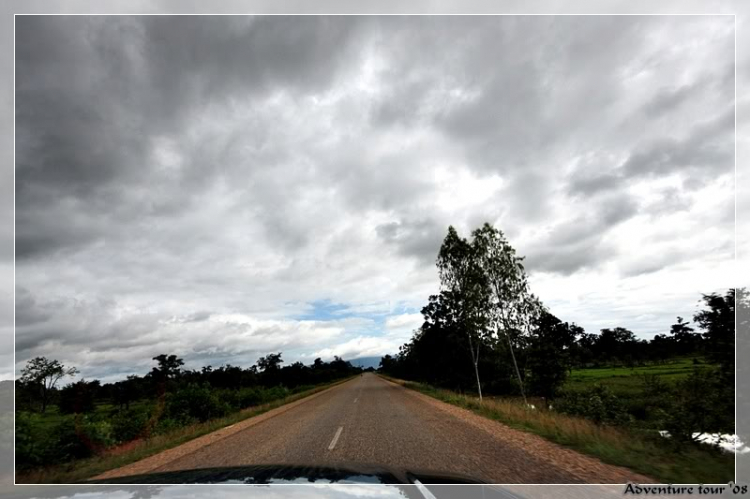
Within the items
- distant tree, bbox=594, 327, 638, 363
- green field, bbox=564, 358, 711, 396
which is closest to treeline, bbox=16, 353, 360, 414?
green field, bbox=564, 358, 711, 396

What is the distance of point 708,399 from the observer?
10.6 m

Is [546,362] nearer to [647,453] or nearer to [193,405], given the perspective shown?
[647,453]

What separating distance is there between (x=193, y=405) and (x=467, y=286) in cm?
1917

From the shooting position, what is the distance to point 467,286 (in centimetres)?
2748

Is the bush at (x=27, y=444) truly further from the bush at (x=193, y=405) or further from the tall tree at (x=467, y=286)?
the tall tree at (x=467, y=286)

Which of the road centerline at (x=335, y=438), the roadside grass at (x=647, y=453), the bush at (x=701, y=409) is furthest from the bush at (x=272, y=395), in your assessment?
the bush at (x=701, y=409)

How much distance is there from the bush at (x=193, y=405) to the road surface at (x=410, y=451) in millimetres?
12701

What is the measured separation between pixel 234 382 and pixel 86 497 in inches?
2622

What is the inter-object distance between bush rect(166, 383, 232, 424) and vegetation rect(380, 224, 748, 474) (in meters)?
17.0

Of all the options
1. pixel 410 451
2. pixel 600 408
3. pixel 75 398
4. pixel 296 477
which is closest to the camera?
pixel 296 477

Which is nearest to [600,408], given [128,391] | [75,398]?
[75,398]

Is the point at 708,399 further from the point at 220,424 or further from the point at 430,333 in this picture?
the point at 430,333

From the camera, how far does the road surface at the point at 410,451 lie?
6570 millimetres

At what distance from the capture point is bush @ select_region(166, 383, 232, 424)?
23.6m
